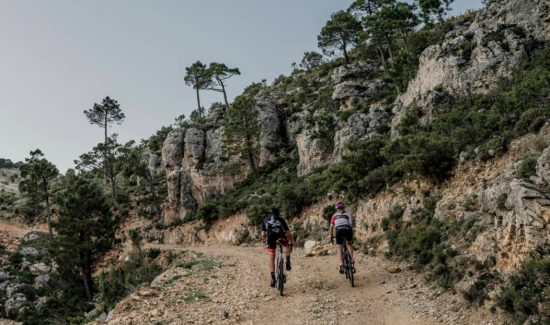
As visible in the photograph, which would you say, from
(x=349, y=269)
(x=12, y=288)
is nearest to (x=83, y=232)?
(x=12, y=288)

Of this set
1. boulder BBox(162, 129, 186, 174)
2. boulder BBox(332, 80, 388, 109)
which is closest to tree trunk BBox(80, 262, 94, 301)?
boulder BBox(162, 129, 186, 174)

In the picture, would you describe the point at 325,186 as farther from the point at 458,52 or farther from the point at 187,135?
the point at 187,135

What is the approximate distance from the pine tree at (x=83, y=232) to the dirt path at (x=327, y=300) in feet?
56.3

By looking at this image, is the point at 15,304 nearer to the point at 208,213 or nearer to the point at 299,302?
the point at 208,213

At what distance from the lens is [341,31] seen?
51.9 m

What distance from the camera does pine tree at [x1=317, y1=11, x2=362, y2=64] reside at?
51.0 meters

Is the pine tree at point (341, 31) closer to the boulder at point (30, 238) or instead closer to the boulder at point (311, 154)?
the boulder at point (311, 154)

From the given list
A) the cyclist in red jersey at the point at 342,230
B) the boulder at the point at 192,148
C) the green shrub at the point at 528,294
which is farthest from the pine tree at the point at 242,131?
the green shrub at the point at 528,294

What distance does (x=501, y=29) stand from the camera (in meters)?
22.8

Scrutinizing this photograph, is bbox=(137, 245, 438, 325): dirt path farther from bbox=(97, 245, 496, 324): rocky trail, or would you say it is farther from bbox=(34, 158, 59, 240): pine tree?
bbox=(34, 158, 59, 240): pine tree

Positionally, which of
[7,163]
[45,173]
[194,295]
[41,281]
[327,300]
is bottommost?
[41,281]

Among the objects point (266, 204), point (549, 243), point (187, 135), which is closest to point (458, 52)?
point (266, 204)

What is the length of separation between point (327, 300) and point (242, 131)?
33.7 meters

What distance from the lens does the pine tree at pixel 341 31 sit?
51.0 m
